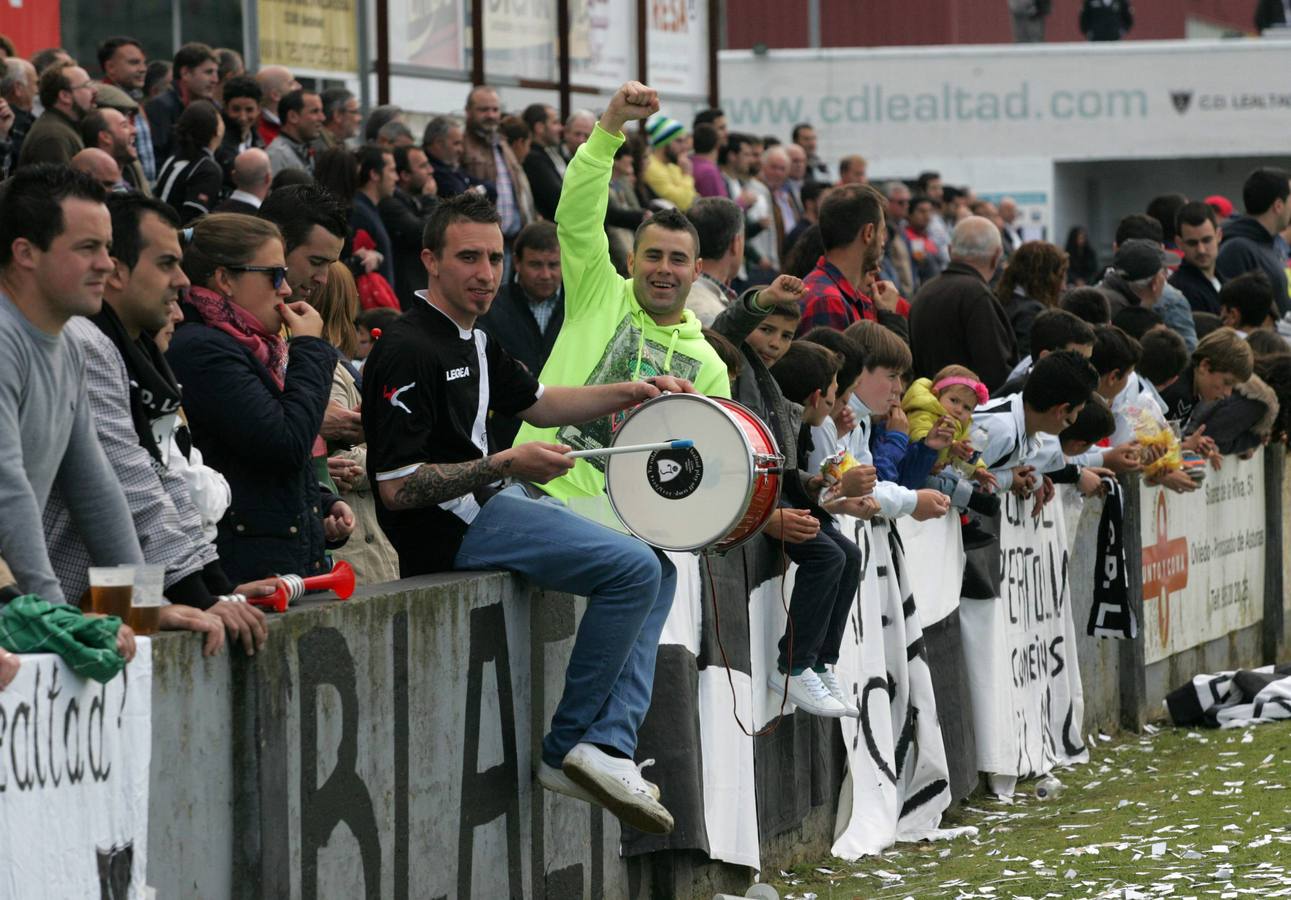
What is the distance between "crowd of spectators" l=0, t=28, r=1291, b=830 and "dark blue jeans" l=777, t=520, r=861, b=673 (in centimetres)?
1

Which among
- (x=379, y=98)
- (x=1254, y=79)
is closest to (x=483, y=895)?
(x=379, y=98)

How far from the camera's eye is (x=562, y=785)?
6.65m

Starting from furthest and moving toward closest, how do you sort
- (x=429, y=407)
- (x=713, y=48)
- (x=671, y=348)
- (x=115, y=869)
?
(x=713, y=48)
(x=671, y=348)
(x=429, y=407)
(x=115, y=869)

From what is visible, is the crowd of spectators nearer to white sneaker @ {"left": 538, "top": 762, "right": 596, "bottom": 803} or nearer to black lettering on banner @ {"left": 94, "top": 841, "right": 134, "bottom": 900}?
white sneaker @ {"left": 538, "top": 762, "right": 596, "bottom": 803}

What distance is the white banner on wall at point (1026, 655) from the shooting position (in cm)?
1005

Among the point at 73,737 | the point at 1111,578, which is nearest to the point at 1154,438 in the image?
the point at 1111,578

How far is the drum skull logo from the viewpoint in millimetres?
6754

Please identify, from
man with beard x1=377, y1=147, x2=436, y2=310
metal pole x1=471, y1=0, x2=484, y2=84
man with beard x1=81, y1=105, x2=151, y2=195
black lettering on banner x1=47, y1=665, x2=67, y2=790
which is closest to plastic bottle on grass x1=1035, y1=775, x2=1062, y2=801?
man with beard x1=377, y1=147, x2=436, y2=310

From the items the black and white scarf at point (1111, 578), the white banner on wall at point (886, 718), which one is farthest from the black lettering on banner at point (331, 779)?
the black and white scarf at point (1111, 578)

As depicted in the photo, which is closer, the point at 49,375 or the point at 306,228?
the point at 49,375

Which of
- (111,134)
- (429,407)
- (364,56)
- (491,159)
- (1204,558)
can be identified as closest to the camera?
(429,407)

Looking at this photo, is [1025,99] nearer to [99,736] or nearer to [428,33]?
[428,33]

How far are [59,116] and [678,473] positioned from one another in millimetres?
6630

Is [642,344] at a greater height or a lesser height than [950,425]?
greater
